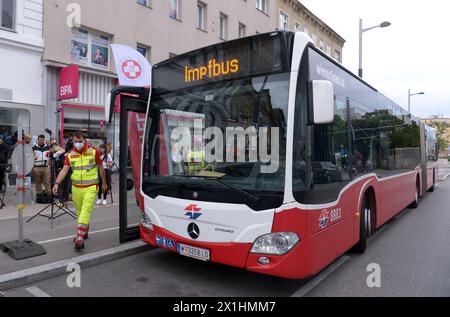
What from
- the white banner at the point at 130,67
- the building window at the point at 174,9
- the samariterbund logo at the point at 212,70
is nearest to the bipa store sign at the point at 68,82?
the white banner at the point at 130,67

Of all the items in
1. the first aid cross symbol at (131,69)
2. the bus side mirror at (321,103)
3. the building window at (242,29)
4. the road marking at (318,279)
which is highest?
the building window at (242,29)

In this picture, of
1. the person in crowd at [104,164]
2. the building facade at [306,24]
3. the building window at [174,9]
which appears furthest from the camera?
the building facade at [306,24]

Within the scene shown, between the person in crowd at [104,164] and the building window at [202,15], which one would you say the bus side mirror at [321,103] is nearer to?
the person in crowd at [104,164]

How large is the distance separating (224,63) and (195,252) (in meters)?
2.22

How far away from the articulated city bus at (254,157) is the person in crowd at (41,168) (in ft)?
21.2

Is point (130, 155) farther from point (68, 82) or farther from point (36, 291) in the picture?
point (68, 82)

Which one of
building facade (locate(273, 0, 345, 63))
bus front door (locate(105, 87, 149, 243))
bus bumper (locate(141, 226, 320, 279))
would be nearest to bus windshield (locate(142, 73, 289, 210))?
bus bumper (locate(141, 226, 320, 279))

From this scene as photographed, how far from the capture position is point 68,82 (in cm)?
1322

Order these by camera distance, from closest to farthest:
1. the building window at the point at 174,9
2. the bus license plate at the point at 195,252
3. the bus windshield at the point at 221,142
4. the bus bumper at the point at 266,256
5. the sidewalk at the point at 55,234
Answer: the bus bumper at the point at 266,256, the bus windshield at the point at 221,142, the bus license plate at the point at 195,252, the sidewalk at the point at 55,234, the building window at the point at 174,9

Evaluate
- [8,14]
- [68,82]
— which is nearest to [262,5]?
[68,82]

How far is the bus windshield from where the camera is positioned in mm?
3906

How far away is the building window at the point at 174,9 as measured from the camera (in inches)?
739

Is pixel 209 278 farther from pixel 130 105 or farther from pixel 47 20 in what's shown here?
pixel 47 20

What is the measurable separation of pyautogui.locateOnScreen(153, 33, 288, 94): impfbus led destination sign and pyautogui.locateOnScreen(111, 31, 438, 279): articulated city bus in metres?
0.01
